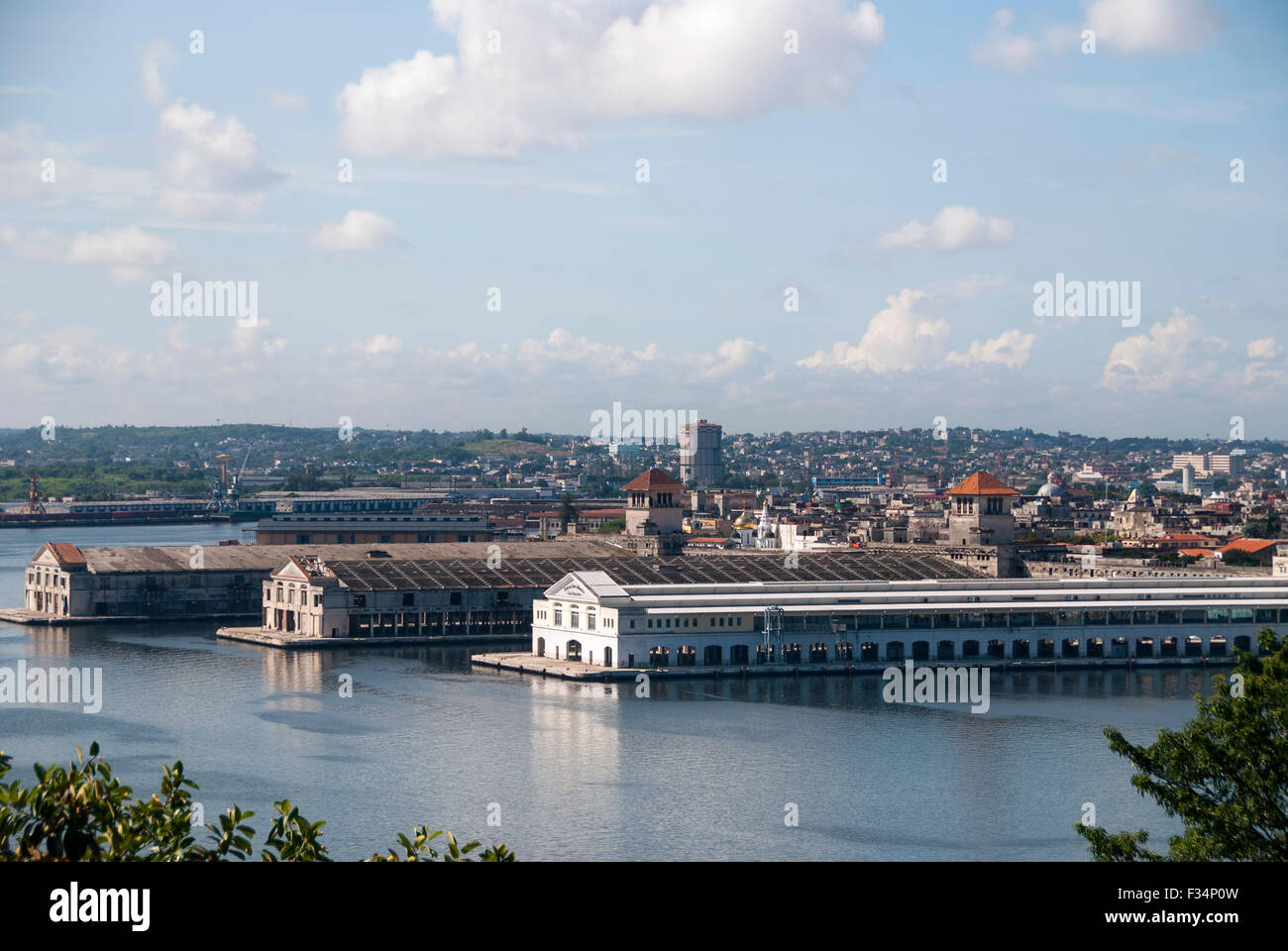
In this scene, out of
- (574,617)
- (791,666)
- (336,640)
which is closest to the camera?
(791,666)

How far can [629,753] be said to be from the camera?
28.5 m

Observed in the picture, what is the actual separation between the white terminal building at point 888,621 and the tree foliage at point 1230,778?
28208 millimetres

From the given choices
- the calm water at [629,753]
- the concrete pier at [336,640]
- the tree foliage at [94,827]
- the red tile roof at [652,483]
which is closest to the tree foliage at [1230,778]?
the tree foliage at [94,827]

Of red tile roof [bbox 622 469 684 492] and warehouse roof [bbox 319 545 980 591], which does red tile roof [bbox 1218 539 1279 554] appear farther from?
red tile roof [bbox 622 469 684 492]

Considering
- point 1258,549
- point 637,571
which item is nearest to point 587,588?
point 637,571

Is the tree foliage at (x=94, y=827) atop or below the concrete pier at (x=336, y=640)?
atop

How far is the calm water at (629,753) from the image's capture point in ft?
73.2

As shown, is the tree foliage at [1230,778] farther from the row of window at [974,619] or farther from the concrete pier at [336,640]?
the concrete pier at [336,640]

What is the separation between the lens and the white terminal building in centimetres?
4122

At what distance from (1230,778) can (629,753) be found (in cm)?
1713

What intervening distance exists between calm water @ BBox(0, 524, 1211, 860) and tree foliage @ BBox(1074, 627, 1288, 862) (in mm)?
8597

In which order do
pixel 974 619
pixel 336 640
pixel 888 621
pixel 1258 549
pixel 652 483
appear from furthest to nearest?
pixel 1258 549 → pixel 652 483 → pixel 336 640 → pixel 974 619 → pixel 888 621

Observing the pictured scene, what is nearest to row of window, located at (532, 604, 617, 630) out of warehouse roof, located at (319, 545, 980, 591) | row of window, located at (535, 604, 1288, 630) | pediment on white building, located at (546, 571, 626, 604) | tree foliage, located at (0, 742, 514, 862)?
row of window, located at (535, 604, 1288, 630)

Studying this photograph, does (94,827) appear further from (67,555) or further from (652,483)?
(652,483)
